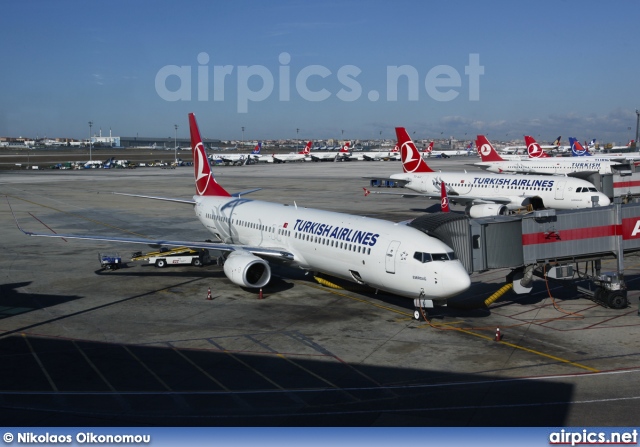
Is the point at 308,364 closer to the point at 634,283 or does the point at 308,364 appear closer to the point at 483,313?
the point at 483,313

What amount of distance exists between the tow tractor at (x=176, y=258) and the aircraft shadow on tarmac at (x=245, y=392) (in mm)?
17197

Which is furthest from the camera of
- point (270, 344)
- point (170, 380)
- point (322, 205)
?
point (322, 205)

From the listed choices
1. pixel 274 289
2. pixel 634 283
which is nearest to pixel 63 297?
pixel 274 289

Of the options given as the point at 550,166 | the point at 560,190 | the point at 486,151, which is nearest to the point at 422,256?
the point at 560,190

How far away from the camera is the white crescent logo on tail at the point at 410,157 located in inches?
2987

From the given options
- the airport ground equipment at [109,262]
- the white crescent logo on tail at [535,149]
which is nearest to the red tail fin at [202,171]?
the airport ground equipment at [109,262]

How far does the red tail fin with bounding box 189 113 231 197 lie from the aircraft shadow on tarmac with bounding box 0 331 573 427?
23.5 m

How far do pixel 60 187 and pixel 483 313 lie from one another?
317 ft

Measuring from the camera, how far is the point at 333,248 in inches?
1282

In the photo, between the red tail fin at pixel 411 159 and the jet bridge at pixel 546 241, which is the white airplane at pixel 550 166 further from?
the jet bridge at pixel 546 241

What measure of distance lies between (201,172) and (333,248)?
19245 millimetres

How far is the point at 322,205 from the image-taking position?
77938 millimetres

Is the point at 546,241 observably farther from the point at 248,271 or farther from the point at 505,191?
the point at 505,191

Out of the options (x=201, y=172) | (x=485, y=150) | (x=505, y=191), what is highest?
(x=485, y=150)
